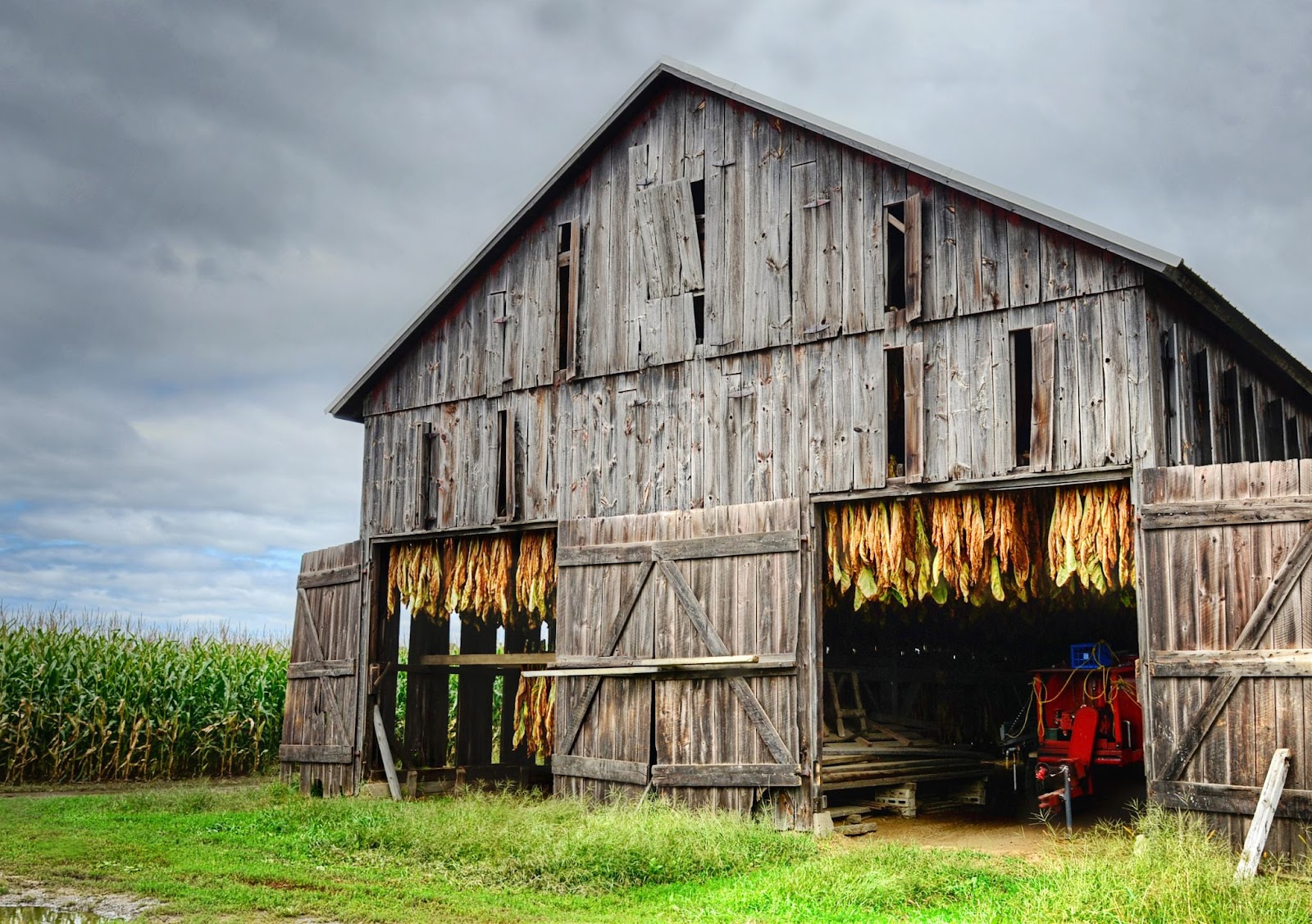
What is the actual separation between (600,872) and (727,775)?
3845 mm

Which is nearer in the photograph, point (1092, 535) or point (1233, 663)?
point (1233, 663)

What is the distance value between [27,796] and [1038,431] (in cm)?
1687

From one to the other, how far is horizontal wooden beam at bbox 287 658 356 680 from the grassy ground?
3.88m

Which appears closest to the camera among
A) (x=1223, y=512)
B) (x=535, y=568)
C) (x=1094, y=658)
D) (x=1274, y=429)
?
(x=1223, y=512)

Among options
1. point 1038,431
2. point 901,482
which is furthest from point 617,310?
point 1038,431

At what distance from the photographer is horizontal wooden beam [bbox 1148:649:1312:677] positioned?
11.4 meters

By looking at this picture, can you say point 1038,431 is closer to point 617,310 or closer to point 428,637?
point 617,310

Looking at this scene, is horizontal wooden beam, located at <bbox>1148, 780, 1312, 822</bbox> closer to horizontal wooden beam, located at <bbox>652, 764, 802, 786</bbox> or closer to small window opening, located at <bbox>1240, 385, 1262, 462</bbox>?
horizontal wooden beam, located at <bbox>652, 764, 802, 786</bbox>

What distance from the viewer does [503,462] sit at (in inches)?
712

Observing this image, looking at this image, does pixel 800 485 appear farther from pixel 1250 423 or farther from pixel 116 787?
pixel 116 787

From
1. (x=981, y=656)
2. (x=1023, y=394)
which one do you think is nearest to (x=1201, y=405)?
(x=1023, y=394)

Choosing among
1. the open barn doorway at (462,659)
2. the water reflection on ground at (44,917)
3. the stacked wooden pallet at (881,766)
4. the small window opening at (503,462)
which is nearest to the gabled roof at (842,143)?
the small window opening at (503,462)

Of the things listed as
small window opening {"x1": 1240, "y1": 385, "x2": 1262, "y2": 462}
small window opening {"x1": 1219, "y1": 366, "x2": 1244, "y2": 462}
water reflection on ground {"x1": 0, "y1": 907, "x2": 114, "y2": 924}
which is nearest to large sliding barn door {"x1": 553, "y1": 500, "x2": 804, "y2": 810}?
small window opening {"x1": 1219, "y1": 366, "x2": 1244, "y2": 462}

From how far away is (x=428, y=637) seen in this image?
21.2 metres
